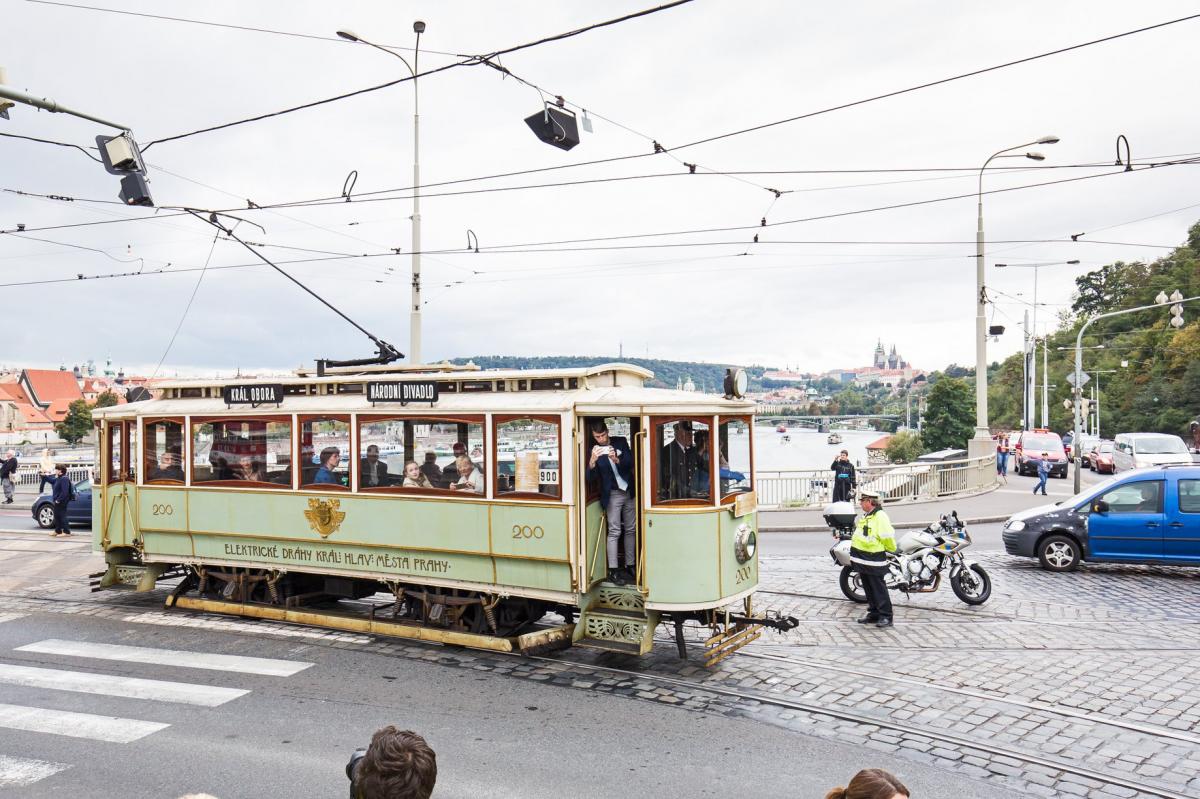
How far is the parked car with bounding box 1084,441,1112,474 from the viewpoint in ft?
118

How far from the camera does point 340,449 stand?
1019 centimetres

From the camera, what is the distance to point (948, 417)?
232 ft

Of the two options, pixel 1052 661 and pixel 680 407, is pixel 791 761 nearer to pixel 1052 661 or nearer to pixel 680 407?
pixel 680 407

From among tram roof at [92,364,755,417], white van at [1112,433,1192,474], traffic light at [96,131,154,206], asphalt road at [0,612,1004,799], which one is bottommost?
asphalt road at [0,612,1004,799]

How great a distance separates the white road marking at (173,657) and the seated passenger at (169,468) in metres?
2.47

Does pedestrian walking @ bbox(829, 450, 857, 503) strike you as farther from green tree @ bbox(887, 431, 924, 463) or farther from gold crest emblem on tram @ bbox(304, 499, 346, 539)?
green tree @ bbox(887, 431, 924, 463)

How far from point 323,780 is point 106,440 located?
8.49 m

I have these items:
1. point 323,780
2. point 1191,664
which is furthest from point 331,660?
point 1191,664

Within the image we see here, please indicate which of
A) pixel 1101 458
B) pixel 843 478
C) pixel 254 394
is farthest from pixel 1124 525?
pixel 1101 458

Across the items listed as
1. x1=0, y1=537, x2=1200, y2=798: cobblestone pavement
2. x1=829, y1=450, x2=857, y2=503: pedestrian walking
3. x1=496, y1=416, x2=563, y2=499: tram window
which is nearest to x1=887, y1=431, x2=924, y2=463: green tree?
x1=829, y1=450, x2=857, y2=503: pedestrian walking

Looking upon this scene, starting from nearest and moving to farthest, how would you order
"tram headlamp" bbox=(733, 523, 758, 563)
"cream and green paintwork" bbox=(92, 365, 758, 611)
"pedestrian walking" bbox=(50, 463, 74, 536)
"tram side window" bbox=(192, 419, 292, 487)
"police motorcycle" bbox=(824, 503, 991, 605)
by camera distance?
1. "cream and green paintwork" bbox=(92, 365, 758, 611)
2. "tram headlamp" bbox=(733, 523, 758, 563)
3. "tram side window" bbox=(192, 419, 292, 487)
4. "police motorcycle" bbox=(824, 503, 991, 605)
5. "pedestrian walking" bbox=(50, 463, 74, 536)

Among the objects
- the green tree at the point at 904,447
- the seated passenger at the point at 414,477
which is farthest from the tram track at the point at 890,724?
the green tree at the point at 904,447

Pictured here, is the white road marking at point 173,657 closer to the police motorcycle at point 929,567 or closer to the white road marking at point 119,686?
the white road marking at point 119,686

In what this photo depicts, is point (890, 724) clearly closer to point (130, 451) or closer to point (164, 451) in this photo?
point (164, 451)
